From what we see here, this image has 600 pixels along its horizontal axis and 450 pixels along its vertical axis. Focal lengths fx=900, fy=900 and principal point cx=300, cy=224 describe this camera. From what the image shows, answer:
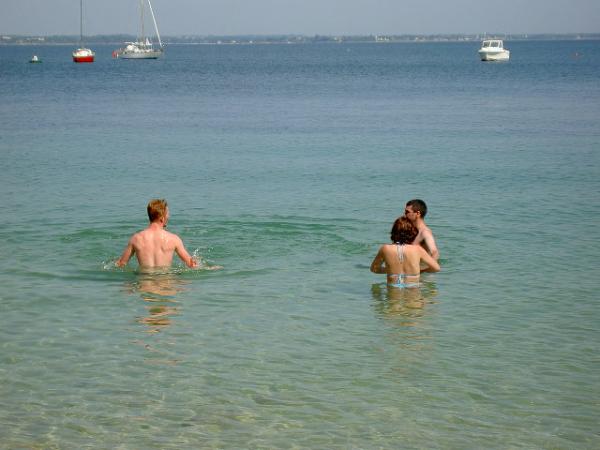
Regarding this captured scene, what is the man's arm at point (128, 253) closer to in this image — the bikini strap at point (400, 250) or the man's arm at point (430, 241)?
the bikini strap at point (400, 250)

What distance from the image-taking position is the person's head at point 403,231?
10.4 meters

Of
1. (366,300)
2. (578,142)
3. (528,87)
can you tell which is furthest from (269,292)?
(528,87)

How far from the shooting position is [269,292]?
11.2 meters

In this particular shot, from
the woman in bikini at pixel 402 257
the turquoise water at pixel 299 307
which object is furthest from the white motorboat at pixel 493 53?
the woman in bikini at pixel 402 257

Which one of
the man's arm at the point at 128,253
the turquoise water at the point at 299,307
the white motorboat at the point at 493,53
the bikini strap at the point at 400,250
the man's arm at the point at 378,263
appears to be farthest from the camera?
the white motorboat at the point at 493,53

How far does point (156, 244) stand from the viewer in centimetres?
1110

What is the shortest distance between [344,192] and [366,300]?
8.27m

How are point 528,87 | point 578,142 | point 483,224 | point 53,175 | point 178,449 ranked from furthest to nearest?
point 528,87 < point 578,142 < point 53,175 < point 483,224 < point 178,449

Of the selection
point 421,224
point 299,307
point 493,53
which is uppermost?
point 493,53

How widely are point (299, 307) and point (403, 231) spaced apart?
1.50 m

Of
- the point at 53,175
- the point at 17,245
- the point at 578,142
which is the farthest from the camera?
the point at 578,142

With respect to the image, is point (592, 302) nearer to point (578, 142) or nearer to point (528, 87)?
point (578, 142)

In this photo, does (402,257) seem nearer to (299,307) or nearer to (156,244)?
(299,307)

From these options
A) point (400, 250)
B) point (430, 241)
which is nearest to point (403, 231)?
point (400, 250)
